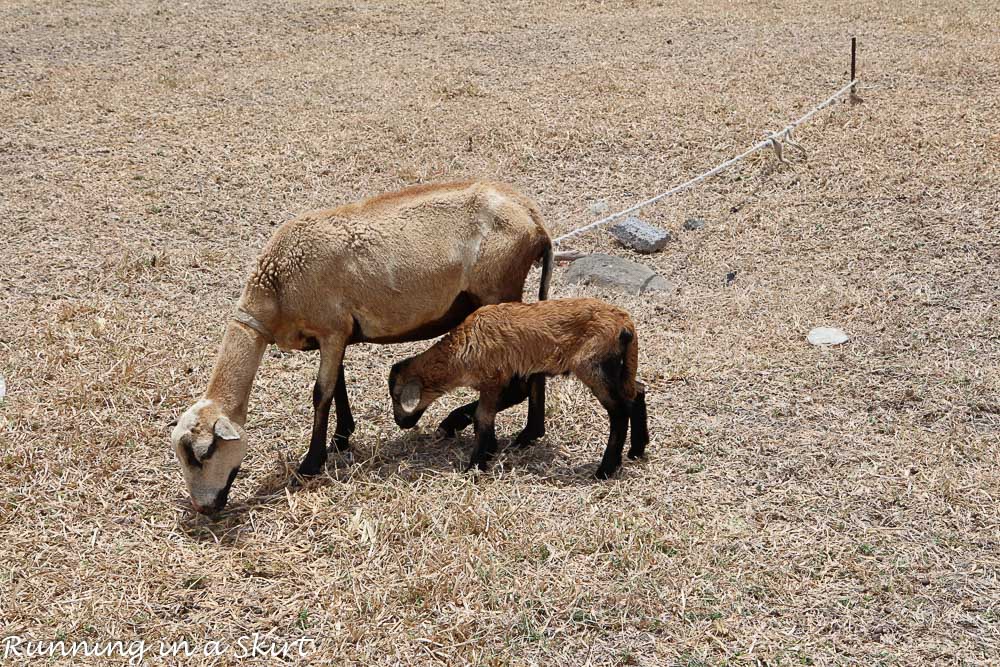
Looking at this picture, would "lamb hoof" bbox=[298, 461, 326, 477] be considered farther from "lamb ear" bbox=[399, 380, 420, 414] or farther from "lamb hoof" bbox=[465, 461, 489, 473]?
"lamb hoof" bbox=[465, 461, 489, 473]

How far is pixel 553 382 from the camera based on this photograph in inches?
280

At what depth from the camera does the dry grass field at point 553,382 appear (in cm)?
465

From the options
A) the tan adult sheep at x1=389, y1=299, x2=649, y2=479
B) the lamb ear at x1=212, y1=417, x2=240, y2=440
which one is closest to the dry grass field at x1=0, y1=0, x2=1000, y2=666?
the tan adult sheep at x1=389, y1=299, x2=649, y2=479

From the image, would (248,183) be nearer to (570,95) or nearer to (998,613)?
(570,95)

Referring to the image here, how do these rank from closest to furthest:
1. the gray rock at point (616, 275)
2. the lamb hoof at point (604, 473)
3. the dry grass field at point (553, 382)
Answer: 1. the dry grass field at point (553, 382)
2. the lamb hoof at point (604, 473)
3. the gray rock at point (616, 275)

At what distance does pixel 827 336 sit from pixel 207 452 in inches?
178

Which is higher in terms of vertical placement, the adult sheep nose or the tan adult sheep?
the tan adult sheep

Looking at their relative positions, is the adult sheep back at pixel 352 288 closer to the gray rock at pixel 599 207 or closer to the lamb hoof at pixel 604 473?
the lamb hoof at pixel 604 473

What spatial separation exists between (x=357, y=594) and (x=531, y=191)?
6.94 m

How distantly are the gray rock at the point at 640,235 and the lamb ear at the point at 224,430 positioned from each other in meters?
5.24

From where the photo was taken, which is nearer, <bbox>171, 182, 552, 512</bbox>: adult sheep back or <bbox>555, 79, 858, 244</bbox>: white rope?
<bbox>171, 182, 552, 512</bbox>: adult sheep back

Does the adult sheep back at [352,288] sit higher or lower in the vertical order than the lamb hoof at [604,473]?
higher

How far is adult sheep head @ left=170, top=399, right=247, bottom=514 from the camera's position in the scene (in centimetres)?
535

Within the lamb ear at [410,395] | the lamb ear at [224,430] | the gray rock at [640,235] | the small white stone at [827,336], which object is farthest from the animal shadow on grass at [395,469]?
the gray rock at [640,235]
